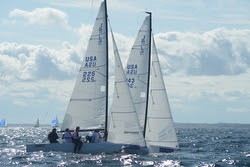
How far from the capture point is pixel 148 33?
31.6 m

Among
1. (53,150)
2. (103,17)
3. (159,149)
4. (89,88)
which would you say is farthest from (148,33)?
(53,150)

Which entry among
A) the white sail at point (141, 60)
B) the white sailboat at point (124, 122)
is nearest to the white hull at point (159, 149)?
the white sailboat at point (124, 122)

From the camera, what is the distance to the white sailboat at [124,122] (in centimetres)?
2708

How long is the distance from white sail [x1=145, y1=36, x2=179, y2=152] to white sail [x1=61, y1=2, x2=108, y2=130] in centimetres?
350

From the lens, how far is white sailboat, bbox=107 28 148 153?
27078mm

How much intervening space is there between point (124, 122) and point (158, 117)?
10.3 feet

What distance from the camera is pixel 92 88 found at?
2852cm

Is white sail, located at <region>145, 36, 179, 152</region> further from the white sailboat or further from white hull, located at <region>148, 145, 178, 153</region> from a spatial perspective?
the white sailboat

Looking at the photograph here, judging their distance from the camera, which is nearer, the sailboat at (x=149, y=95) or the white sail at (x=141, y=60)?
the sailboat at (x=149, y=95)

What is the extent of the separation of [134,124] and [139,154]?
192cm

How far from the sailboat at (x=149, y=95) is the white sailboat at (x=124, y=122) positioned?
1406 mm

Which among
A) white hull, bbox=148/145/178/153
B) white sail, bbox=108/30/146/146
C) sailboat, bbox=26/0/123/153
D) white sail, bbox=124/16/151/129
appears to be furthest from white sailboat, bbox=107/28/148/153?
white sail, bbox=124/16/151/129

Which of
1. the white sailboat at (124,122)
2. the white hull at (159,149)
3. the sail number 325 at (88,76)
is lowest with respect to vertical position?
the white hull at (159,149)

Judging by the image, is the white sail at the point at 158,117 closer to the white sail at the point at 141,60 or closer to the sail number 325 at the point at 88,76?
the white sail at the point at 141,60
